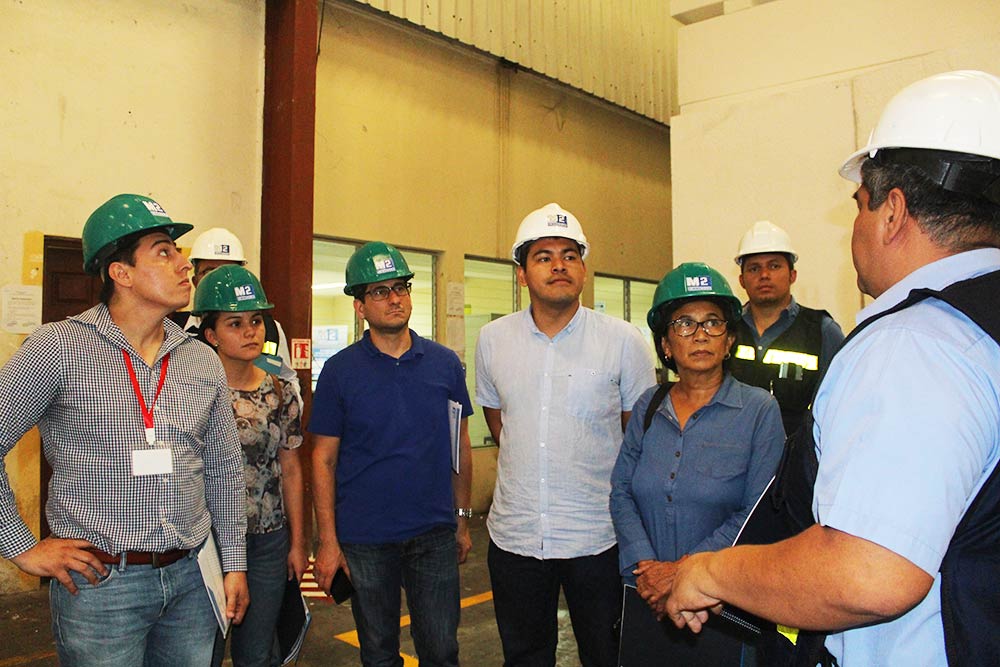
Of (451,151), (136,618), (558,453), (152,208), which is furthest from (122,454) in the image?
(451,151)

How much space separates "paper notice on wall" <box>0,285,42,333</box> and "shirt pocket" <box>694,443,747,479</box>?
448 cm

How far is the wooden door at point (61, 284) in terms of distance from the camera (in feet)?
16.4

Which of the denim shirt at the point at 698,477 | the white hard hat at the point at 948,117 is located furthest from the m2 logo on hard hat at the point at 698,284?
the white hard hat at the point at 948,117

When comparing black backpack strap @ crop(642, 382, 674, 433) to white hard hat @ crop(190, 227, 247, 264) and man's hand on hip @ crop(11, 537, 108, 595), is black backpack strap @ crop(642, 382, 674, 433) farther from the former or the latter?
white hard hat @ crop(190, 227, 247, 264)

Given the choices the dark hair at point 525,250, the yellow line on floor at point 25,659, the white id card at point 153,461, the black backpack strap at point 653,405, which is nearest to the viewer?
the white id card at point 153,461

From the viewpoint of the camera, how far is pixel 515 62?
307 inches

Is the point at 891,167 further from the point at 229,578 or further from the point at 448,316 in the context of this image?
the point at 448,316

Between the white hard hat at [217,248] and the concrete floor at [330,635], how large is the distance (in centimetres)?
226

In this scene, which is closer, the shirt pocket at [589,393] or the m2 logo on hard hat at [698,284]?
the m2 logo on hard hat at [698,284]

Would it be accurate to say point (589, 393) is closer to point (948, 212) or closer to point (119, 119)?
point (948, 212)

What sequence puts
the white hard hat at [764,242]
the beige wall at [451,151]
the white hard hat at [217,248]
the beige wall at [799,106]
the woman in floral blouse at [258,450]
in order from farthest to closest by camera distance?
1. the beige wall at [451,151]
2. the beige wall at [799,106]
3. the white hard hat at [217,248]
4. the white hard hat at [764,242]
5. the woman in floral blouse at [258,450]

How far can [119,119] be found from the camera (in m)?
5.25

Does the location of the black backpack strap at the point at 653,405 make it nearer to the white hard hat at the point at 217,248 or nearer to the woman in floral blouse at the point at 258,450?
the woman in floral blouse at the point at 258,450

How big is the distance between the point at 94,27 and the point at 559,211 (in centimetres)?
414
